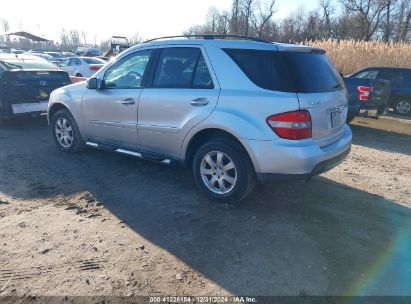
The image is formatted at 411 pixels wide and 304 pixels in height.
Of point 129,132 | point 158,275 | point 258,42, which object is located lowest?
point 158,275

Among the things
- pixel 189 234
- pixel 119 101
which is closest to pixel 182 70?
pixel 119 101

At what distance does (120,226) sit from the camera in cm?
385

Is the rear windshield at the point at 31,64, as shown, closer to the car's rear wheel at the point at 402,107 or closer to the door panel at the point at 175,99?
the door panel at the point at 175,99

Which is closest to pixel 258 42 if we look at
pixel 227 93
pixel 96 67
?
pixel 227 93

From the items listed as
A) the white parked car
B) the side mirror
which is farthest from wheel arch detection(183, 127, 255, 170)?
the white parked car

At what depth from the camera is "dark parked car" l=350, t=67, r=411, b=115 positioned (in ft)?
41.2

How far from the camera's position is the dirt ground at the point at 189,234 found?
2.97 metres

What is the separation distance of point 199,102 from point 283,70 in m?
1.01

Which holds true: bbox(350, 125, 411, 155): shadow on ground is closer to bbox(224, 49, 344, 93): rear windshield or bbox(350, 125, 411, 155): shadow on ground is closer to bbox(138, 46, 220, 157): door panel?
bbox(224, 49, 344, 93): rear windshield

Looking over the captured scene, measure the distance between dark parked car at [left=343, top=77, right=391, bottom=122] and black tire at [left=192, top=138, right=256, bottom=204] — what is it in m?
6.01

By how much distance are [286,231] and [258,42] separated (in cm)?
210

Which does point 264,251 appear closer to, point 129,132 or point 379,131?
point 129,132

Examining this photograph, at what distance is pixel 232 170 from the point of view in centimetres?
416

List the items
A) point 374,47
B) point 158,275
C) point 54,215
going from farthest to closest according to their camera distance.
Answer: point 374,47, point 54,215, point 158,275
